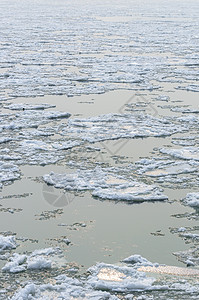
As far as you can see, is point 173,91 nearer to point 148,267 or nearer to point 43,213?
point 43,213

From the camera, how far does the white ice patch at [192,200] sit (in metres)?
5.83

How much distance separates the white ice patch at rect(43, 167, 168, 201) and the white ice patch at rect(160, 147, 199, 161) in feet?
3.85

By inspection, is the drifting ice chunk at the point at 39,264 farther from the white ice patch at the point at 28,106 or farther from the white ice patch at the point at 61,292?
the white ice patch at the point at 28,106

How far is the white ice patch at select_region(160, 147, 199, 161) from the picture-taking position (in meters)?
7.32

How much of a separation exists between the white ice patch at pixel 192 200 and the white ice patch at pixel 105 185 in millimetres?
235

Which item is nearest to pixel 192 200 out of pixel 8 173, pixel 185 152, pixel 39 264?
pixel 185 152

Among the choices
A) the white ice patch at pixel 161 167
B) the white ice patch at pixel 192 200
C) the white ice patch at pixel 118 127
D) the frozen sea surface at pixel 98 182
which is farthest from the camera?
the white ice patch at pixel 118 127

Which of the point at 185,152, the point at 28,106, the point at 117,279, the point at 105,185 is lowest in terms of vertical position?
the point at 28,106

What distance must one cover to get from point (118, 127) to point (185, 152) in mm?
1700

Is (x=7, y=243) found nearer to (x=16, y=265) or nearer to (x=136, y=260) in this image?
(x=16, y=265)

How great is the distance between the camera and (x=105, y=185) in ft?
20.7

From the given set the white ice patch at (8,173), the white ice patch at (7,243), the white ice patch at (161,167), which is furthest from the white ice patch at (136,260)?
the white ice patch at (8,173)

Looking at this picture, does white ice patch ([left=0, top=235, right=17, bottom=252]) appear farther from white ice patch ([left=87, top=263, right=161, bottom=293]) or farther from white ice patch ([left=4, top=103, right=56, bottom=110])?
white ice patch ([left=4, top=103, right=56, bottom=110])

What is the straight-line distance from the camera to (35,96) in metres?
11.2
